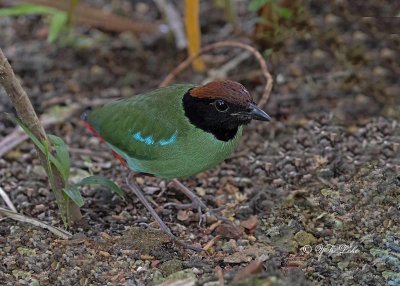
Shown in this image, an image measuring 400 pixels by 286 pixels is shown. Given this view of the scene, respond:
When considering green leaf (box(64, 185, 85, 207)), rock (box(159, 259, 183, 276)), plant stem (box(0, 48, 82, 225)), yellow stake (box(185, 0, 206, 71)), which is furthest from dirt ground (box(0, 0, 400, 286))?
yellow stake (box(185, 0, 206, 71))

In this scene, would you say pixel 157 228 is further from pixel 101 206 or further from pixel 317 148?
pixel 317 148

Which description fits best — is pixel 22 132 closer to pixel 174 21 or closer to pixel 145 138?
pixel 145 138

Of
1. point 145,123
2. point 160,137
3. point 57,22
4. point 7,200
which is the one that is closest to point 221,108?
point 160,137

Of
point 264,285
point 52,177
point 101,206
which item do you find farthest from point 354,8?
point 264,285

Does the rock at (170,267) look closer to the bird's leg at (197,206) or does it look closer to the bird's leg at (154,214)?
the bird's leg at (154,214)

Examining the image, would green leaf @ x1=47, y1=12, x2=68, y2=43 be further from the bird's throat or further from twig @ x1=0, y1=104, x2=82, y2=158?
the bird's throat
